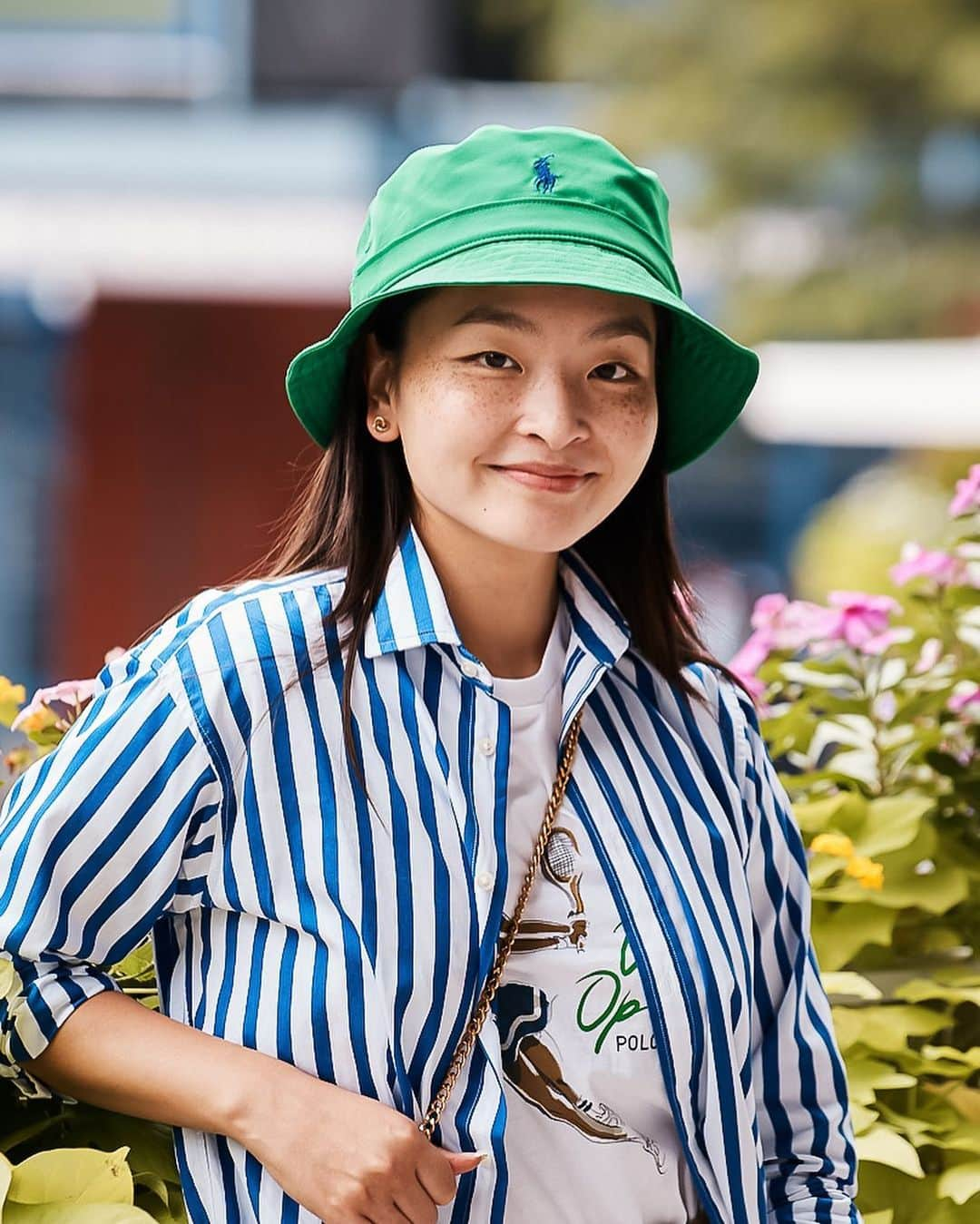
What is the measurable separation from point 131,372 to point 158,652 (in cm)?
849

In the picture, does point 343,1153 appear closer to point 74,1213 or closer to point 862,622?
point 74,1213

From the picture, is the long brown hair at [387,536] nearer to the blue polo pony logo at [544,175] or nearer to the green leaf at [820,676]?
the blue polo pony logo at [544,175]

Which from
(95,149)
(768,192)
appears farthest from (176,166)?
(768,192)

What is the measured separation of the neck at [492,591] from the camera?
128cm

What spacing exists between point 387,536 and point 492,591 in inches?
3.5

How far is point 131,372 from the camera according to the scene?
9.38m

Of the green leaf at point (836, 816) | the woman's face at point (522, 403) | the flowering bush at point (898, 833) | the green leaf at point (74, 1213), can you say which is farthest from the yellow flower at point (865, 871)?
the green leaf at point (74, 1213)

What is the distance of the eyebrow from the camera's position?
1.19 metres

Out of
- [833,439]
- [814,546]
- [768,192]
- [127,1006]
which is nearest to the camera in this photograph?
[127,1006]

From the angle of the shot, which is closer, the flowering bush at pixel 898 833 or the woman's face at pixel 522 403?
the woman's face at pixel 522 403

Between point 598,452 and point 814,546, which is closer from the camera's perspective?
point 598,452

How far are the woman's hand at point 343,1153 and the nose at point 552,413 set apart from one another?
45cm

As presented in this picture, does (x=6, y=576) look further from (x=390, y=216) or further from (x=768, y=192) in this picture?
(x=390, y=216)

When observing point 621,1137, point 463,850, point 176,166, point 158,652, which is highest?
point 176,166
